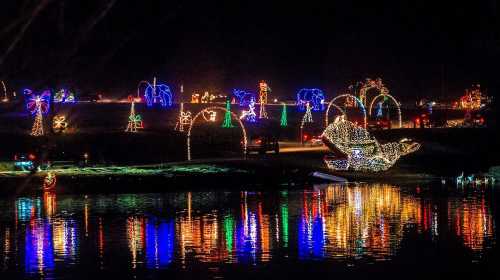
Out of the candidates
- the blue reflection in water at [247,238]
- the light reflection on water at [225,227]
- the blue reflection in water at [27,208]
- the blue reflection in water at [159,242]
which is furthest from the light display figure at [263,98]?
the blue reflection in water at [159,242]

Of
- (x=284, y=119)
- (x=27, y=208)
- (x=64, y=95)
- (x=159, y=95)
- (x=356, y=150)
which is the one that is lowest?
(x=27, y=208)

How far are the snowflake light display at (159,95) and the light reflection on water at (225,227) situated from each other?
39078 millimetres

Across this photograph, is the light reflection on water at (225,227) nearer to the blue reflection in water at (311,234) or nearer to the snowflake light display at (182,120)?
the blue reflection in water at (311,234)

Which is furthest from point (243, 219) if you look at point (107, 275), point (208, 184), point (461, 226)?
point (208, 184)

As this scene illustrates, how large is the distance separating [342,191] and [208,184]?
629cm

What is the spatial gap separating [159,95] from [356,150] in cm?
3198

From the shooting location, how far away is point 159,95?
240 ft

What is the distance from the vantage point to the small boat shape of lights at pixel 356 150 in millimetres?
43156

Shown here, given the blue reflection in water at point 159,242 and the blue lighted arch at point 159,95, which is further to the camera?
the blue lighted arch at point 159,95

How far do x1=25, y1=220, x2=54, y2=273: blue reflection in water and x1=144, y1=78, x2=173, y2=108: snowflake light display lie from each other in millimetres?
47638

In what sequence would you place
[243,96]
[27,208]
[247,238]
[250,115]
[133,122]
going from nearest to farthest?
[247,238] → [27,208] → [133,122] → [250,115] → [243,96]

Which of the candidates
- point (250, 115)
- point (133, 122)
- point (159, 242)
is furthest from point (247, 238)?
point (250, 115)

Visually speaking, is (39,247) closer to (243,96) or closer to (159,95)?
(159,95)

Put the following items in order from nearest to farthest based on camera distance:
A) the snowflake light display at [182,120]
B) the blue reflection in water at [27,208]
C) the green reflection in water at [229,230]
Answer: the green reflection in water at [229,230]
the blue reflection in water at [27,208]
the snowflake light display at [182,120]
